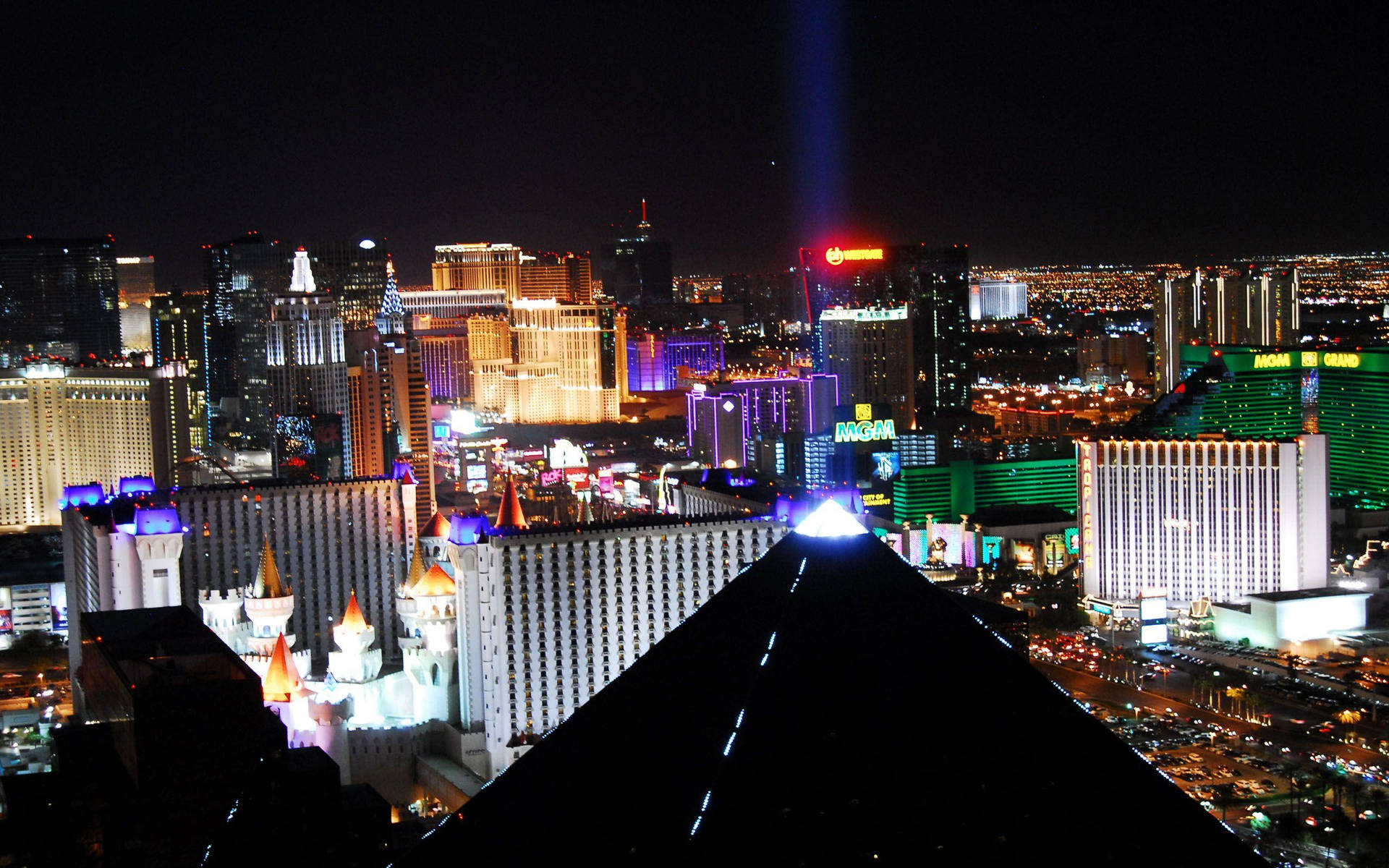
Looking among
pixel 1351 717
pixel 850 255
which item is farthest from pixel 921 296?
pixel 1351 717

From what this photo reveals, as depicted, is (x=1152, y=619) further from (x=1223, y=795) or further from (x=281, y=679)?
(x=281, y=679)

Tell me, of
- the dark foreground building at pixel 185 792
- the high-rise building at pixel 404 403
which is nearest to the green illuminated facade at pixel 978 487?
the high-rise building at pixel 404 403

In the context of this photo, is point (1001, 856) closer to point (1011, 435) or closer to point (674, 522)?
point (674, 522)

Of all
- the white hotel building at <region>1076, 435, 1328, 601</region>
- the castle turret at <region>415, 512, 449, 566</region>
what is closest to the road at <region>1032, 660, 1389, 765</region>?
the white hotel building at <region>1076, 435, 1328, 601</region>

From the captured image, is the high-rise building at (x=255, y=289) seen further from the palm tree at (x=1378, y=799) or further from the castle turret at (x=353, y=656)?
the palm tree at (x=1378, y=799)

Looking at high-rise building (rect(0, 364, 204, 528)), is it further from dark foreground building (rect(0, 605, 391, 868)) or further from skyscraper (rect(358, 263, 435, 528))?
dark foreground building (rect(0, 605, 391, 868))

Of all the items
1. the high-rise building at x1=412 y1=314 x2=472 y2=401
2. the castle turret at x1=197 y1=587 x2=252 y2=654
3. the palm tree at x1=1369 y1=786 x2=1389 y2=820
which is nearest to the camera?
the palm tree at x1=1369 y1=786 x2=1389 y2=820
